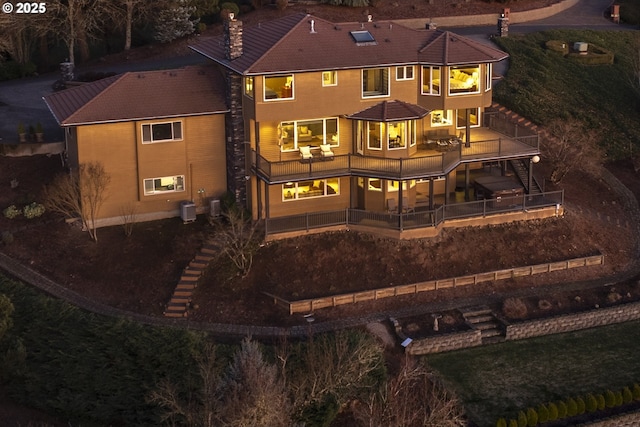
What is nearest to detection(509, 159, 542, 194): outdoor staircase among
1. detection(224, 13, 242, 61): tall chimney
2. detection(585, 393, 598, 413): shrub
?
detection(585, 393, 598, 413): shrub

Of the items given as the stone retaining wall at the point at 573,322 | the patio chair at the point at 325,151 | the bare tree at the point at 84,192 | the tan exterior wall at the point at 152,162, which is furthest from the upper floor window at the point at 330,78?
the stone retaining wall at the point at 573,322

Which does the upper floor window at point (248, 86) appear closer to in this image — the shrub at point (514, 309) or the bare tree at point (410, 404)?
the bare tree at point (410, 404)

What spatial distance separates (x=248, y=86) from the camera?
42.2 metres

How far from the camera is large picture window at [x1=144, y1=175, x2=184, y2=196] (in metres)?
43.3

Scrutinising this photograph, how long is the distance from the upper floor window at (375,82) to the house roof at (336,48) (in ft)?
2.18

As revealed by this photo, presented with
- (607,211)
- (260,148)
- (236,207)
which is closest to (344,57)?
(260,148)

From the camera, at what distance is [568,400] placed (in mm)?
34188

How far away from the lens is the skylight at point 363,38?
43875 millimetres

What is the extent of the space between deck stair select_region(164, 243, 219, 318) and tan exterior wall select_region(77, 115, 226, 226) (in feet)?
13.0

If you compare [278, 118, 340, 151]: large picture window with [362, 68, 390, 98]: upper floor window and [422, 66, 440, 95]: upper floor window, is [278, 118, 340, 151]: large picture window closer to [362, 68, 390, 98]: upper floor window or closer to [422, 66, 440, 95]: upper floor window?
[362, 68, 390, 98]: upper floor window

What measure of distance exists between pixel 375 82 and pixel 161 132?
10262 mm

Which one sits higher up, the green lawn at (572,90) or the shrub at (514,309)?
the green lawn at (572,90)

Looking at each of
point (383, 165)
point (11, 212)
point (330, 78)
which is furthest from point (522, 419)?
point (11, 212)

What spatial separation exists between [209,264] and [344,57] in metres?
11.4
